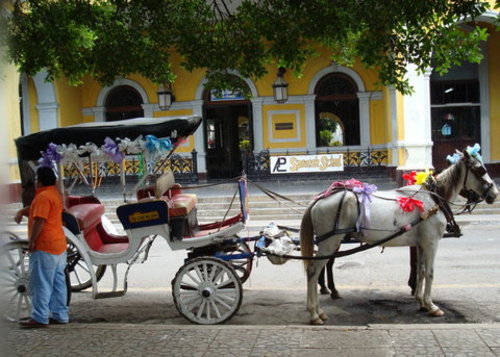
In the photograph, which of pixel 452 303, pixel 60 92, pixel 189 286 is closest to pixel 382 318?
pixel 452 303

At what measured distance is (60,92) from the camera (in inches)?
823

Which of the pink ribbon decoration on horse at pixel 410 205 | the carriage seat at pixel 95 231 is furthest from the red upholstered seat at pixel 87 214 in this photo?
the pink ribbon decoration on horse at pixel 410 205

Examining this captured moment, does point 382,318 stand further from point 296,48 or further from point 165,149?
point 296,48

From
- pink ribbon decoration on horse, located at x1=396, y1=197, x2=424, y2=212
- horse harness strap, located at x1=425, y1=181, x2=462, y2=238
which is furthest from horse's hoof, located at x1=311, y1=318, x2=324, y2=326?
horse harness strap, located at x1=425, y1=181, x2=462, y2=238

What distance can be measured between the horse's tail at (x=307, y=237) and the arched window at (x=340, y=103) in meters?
15.0

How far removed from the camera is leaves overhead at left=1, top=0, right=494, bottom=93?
23.0 feet

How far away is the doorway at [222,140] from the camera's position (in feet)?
71.9

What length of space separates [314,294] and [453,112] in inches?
637

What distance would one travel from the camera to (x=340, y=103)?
21156 millimetres

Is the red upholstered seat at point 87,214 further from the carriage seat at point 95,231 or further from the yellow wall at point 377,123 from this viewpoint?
the yellow wall at point 377,123

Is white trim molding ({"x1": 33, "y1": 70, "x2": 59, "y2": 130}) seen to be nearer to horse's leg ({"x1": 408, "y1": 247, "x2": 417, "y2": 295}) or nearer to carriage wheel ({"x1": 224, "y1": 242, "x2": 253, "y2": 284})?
carriage wheel ({"x1": 224, "y1": 242, "x2": 253, "y2": 284})

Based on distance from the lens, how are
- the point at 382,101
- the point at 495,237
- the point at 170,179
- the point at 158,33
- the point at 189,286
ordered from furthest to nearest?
the point at 382,101
the point at 495,237
the point at 158,33
the point at 170,179
the point at 189,286

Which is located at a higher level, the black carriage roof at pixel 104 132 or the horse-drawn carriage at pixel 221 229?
the black carriage roof at pixel 104 132

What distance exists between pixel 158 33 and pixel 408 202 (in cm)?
461
